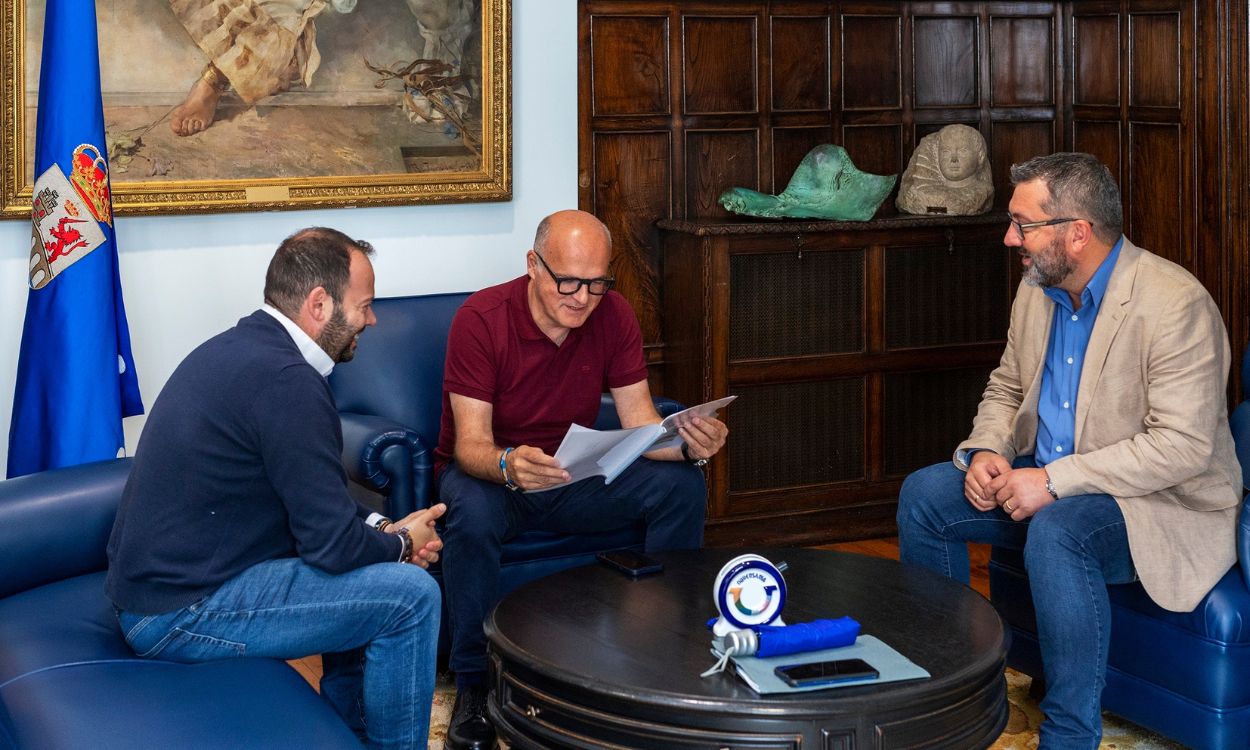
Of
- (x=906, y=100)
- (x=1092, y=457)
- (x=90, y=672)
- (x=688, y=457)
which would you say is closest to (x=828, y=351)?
(x=906, y=100)

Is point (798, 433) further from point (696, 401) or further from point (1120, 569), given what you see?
point (1120, 569)

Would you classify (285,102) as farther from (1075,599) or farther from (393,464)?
(1075,599)

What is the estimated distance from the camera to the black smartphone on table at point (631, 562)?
2793 mm

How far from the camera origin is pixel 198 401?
7.91ft

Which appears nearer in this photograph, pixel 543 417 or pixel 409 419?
pixel 543 417

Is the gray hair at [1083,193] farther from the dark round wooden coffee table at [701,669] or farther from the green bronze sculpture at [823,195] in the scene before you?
the green bronze sculpture at [823,195]

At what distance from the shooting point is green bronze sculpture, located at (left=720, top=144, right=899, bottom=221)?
4699 mm

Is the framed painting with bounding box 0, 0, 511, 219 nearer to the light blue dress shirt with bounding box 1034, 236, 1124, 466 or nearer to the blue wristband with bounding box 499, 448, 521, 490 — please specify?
the blue wristband with bounding box 499, 448, 521, 490

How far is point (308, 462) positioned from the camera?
241 centimetres

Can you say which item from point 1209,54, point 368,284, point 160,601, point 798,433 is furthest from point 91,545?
point 1209,54

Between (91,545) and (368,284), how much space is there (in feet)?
2.64

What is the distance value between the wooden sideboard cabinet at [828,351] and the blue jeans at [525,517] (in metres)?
1.15

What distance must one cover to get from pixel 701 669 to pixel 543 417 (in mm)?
1319

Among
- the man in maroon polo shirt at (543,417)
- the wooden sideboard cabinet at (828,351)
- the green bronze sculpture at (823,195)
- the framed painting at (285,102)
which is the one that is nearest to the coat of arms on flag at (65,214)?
the framed painting at (285,102)
